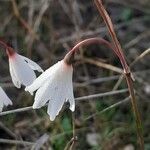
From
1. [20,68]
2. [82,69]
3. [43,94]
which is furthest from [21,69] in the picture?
[82,69]

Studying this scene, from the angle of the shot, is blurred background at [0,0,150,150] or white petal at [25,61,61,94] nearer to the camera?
white petal at [25,61,61,94]

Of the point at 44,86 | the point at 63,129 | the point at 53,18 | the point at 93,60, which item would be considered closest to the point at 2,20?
the point at 53,18

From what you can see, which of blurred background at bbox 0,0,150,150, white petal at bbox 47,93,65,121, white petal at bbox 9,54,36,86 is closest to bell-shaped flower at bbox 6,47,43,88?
white petal at bbox 9,54,36,86

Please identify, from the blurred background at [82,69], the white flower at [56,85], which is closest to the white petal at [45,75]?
the white flower at [56,85]

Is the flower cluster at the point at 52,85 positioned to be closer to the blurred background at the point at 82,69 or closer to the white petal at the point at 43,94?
the white petal at the point at 43,94

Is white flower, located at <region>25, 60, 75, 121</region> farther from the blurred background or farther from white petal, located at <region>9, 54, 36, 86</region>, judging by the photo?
the blurred background

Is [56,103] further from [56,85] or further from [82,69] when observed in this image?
[82,69]

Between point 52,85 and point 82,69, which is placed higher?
point 52,85
